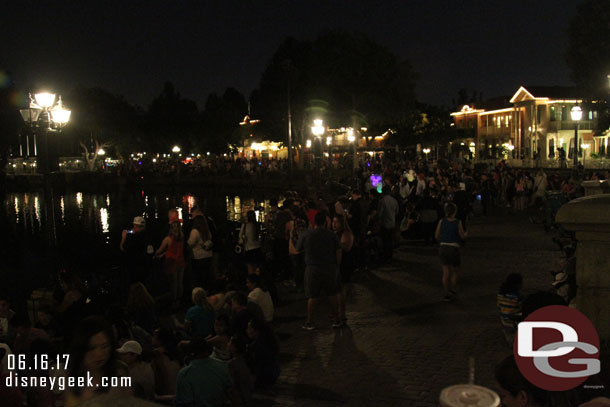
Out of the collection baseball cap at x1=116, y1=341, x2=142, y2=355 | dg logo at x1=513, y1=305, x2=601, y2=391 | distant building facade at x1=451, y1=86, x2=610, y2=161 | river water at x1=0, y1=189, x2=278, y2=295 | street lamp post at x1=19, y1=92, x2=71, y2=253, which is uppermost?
distant building facade at x1=451, y1=86, x2=610, y2=161

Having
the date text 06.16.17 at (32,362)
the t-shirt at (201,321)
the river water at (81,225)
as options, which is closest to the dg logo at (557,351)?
the date text 06.16.17 at (32,362)

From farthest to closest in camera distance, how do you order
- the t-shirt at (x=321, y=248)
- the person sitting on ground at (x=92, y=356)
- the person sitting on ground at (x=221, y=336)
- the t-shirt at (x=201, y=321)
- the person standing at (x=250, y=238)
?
the person standing at (x=250, y=238) < the t-shirt at (x=321, y=248) < the t-shirt at (x=201, y=321) < the person sitting on ground at (x=221, y=336) < the person sitting on ground at (x=92, y=356)

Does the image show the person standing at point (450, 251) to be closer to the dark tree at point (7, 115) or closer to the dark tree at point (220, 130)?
the dark tree at point (7, 115)

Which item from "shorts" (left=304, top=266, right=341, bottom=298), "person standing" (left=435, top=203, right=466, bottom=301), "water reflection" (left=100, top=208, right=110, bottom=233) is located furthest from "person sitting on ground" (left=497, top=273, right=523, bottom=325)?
"water reflection" (left=100, top=208, right=110, bottom=233)

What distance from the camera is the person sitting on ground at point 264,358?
6.26 metres

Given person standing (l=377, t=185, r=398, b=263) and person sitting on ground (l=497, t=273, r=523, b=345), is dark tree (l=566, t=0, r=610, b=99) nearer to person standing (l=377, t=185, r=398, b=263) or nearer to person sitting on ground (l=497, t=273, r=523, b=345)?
person standing (l=377, t=185, r=398, b=263)

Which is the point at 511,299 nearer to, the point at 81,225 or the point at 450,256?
the point at 450,256

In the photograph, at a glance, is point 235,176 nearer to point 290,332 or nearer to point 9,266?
point 9,266

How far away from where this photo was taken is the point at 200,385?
4.98 m

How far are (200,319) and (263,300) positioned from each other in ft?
3.45

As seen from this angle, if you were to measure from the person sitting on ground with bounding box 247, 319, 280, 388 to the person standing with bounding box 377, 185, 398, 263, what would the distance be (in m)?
7.09

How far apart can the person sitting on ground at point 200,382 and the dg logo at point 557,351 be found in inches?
104

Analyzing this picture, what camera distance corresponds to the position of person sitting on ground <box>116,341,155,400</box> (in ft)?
17.1

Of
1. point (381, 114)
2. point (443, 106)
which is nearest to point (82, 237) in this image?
point (381, 114)
